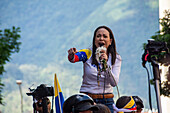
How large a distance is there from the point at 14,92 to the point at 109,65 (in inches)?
1601

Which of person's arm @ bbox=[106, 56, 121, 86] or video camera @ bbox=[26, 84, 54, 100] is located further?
person's arm @ bbox=[106, 56, 121, 86]

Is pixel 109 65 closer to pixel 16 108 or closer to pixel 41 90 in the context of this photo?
pixel 41 90

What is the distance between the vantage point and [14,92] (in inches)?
1740

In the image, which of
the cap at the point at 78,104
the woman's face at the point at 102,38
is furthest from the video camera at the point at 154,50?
the cap at the point at 78,104

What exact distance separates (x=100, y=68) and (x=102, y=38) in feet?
1.30

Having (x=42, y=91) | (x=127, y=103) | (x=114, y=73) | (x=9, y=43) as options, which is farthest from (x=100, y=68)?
(x=9, y=43)

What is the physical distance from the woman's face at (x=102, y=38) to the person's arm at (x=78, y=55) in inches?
6.7

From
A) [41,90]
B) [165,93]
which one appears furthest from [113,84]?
[165,93]

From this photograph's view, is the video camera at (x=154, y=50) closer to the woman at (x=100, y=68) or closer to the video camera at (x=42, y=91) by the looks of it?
the woman at (x=100, y=68)

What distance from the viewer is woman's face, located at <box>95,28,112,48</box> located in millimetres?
4759

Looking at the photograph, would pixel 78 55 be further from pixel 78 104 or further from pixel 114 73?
pixel 78 104

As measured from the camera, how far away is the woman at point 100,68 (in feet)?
14.9

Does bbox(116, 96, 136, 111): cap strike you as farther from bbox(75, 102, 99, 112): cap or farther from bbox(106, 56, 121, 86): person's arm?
bbox(75, 102, 99, 112): cap

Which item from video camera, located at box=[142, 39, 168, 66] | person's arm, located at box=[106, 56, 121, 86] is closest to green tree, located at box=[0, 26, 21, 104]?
person's arm, located at box=[106, 56, 121, 86]
